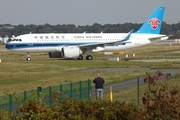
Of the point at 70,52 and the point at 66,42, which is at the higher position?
the point at 66,42

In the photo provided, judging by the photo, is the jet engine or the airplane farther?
the airplane

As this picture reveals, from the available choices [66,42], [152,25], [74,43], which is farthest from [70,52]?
[152,25]

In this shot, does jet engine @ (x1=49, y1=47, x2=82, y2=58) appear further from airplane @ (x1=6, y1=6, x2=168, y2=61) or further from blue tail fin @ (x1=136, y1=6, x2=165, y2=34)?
blue tail fin @ (x1=136, y1=6, x2=165, y2=34)

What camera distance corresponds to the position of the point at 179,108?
49.3 feet

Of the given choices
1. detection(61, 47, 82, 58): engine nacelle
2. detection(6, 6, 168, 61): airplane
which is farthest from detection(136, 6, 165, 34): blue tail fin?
detection(61, 47, 82, 58): engine nacelle

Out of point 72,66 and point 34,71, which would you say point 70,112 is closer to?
point 34,71

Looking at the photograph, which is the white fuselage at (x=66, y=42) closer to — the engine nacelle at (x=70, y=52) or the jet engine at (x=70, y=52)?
the jet engine at (x=70, y=52)

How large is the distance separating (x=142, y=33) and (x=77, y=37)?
31.6 feet

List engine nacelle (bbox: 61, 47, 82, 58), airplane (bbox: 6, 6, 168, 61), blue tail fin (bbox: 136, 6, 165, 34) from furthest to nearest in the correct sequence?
blue tail fin (bbox: 136, 6, 165, 34) < airplane (bbox: 6, 6, 168, 61) < engine nacelle (bbox: 61, 47, 82, 58)

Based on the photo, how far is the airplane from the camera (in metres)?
59.2

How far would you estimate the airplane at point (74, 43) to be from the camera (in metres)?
59.2

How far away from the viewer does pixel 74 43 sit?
61156 millimetres

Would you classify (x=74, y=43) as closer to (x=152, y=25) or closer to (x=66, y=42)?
(x=66, y=42)

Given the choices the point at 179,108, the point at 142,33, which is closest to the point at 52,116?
the point at 179,108
